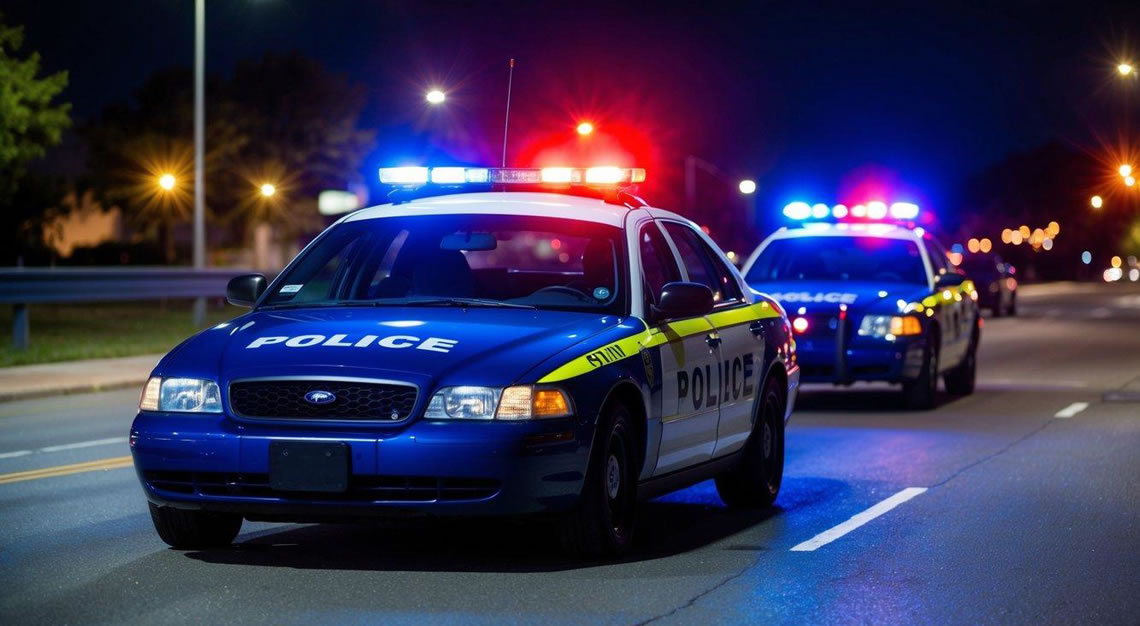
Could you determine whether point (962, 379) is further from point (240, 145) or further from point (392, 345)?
point (240, 145)

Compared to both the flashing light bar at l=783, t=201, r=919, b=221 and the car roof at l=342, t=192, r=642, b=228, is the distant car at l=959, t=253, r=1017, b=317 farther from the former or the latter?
the car roof at l=342, t=192, r=642, b=228

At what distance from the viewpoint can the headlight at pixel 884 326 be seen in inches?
661

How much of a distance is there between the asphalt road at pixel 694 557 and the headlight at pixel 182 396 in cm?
68

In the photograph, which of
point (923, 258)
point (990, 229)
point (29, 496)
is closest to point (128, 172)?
point (923, 258)

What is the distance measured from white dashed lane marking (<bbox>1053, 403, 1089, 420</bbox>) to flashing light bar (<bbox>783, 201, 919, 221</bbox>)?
2.64 meters

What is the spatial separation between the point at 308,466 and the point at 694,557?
75.9 inches

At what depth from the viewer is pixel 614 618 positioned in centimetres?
680

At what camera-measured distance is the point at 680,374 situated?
8812 millimetres

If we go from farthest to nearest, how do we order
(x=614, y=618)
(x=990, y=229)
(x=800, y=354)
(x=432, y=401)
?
(x=990, y=229)
(x=800, y=354)
(x=432, y=401)
(x=614, y=618)

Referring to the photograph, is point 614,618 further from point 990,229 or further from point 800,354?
point 990,229

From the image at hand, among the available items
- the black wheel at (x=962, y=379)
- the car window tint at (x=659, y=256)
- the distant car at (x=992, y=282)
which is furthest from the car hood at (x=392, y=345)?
the distant car at (x=992, y=282)

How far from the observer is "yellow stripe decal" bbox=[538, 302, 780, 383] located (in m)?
7.72

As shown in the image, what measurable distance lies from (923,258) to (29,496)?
9670mm

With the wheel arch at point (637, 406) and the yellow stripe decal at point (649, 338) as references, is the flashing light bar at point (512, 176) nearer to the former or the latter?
the yellow stripe decal at point (649, 338)
